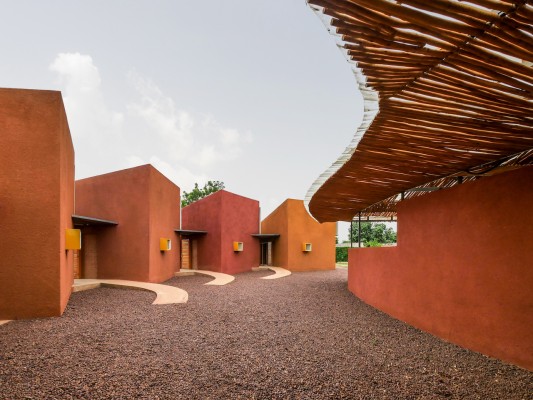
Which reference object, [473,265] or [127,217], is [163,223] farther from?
[473,265]

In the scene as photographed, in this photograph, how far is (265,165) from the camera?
56031 mm

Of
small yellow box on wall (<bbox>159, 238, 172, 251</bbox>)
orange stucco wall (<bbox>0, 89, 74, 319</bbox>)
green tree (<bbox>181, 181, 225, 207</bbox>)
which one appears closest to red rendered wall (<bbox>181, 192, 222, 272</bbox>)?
small yellow box on wall (<bbox>159, 238, 172, 251</bbox>)

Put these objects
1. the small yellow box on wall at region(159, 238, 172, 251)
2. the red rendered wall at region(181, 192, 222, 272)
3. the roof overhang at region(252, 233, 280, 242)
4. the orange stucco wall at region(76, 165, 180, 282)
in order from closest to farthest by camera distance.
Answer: the orange stucco wall at region(76, 165, 180, 282) < the small yellow box on wall at region(159, 238, 172, 251) < the red rendered wall at region(181, 192, 222, 272) < the roof overhang at region(252, 233, 280, 242)

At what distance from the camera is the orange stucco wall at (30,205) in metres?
5.88

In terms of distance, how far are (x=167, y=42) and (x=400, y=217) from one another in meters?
23.4

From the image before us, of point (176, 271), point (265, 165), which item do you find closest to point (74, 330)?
point (176, 271)

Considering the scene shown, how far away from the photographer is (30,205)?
6.00 metres

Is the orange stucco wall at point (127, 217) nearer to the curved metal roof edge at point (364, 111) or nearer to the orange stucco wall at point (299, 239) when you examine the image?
the orange stucco wall at point (299, 239)

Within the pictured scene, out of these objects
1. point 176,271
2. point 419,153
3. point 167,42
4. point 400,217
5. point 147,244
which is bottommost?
point 176,271

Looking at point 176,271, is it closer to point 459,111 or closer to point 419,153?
point 419,153

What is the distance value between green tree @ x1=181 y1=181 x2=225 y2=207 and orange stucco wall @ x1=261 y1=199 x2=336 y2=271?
17244 mm

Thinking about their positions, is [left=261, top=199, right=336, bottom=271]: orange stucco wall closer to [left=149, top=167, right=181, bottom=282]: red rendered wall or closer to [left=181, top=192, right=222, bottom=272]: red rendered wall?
[left=181, top=192, right=222, bottom=272]: red rendered wall

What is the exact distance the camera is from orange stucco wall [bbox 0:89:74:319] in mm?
5883

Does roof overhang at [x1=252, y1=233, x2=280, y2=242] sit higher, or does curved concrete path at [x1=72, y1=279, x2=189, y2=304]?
roof overhang at [x1=252, y1=233, x2=280, y2=242]
